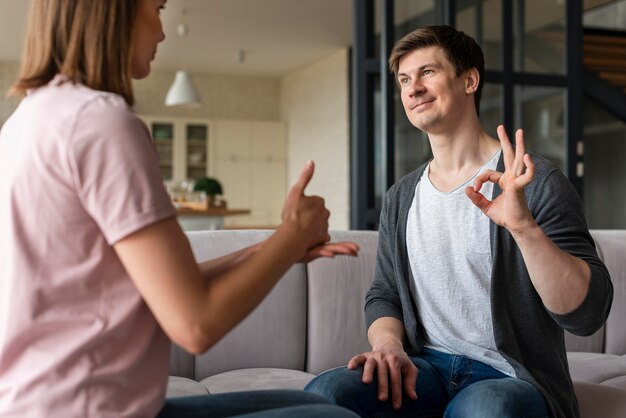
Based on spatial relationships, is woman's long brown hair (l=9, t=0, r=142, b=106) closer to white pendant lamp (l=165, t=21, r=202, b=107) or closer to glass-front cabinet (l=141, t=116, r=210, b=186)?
white pendant lamp (l=165, t=21, r=202, b=107)

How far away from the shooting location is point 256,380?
7.00ft

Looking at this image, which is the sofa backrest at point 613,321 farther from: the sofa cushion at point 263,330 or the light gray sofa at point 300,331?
the sofa cushion at point 263,330

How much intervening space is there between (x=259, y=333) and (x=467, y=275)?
2.89ft

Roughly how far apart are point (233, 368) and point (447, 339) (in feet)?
2.86

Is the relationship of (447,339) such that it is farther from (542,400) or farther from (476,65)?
(476,65)

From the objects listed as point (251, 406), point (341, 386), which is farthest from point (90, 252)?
point (341, 386)

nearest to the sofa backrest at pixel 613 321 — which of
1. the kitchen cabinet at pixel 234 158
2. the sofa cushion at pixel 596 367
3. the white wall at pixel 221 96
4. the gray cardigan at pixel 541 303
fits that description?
the sofa cushion at pixel 596 367

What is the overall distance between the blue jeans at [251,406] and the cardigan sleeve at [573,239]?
55cm

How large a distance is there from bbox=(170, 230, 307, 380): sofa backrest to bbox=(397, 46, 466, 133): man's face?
2.55 ft

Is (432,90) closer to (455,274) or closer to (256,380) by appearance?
(455,274)

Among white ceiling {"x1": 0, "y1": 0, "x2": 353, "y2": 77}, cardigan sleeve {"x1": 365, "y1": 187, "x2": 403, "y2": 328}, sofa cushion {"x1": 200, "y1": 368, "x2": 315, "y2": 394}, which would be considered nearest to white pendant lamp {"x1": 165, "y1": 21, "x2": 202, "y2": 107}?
white ceiling {"x1": 0, "y1": 0, "x2": 353, "y2": 77}

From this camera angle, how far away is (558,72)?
14.3ft

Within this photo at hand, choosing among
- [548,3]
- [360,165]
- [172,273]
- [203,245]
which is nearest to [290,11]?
[548,3]

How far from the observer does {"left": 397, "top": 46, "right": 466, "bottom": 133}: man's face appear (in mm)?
1752
